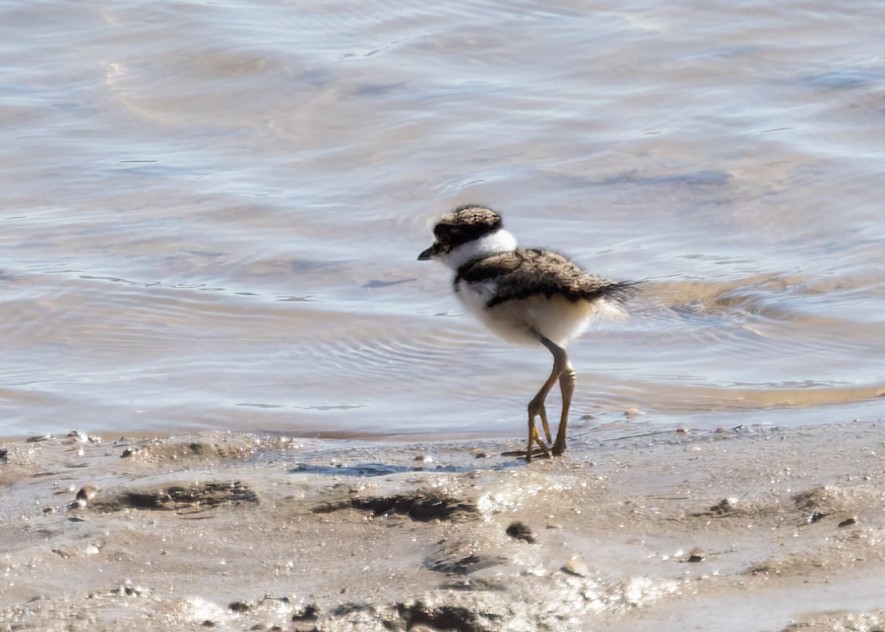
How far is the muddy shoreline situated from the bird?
35 centimetres

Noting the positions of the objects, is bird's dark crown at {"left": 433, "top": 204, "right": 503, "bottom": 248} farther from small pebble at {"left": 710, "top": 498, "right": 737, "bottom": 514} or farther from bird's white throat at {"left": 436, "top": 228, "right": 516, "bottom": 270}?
small pebble at {"left": 710, "top": 498, "right": 737, "bottom": 514}

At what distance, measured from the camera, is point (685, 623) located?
3.84 m

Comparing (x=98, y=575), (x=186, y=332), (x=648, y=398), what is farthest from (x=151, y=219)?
(x=98, y=575)

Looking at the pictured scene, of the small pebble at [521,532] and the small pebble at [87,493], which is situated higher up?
the small pebble at [521,532]

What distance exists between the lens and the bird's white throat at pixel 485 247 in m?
6.46

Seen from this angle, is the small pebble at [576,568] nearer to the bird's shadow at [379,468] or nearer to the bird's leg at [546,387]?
the bird's shadow at [379,468]

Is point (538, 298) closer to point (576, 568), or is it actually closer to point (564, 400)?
point (564, 400)

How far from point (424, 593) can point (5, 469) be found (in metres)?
2.53

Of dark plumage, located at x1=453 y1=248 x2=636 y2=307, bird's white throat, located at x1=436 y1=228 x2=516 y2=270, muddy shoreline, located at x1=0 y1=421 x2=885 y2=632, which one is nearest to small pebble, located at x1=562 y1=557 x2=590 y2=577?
muddy shoreline, located at x1=0 y1=421 x2=885 y2=632

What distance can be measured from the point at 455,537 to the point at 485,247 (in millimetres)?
2184

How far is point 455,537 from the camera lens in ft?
14.9

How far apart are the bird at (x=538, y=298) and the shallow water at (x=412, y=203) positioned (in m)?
0.67

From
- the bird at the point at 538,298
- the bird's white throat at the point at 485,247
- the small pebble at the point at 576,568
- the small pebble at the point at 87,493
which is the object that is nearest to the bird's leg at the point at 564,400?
the bird at the point at 538,298

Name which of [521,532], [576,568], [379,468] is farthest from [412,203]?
[576,568]
